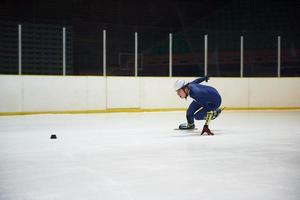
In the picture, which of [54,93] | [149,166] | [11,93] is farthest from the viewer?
[54,93]

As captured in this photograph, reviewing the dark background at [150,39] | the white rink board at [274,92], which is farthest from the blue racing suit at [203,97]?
the white rink board at [274,92]

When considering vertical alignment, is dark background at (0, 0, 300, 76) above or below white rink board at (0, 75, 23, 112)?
above

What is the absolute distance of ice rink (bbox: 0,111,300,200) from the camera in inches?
109

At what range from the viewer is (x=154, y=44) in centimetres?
1230

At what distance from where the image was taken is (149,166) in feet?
12.1

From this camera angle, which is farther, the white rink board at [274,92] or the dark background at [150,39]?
the white rink board at [274,92]

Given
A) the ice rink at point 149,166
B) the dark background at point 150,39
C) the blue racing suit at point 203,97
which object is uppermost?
the dark background at point 150,39

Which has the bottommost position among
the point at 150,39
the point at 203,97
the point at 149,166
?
the point at 149,166

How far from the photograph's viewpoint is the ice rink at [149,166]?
2.78 m

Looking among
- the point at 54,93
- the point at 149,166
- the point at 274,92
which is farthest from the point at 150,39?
the point at 149,166

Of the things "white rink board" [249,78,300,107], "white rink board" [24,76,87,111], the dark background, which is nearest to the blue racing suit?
"white rink board" [24,76,87,111]

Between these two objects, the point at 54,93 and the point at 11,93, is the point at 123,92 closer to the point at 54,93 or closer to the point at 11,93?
the point at 54,93

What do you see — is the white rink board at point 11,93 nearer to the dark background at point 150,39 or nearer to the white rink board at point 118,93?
the white rink board at point 118,93

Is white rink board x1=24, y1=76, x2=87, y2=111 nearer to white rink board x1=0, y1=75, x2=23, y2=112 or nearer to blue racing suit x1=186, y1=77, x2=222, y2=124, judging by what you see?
white rink board x1=0, y1=75, x2=23, y2=112
